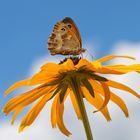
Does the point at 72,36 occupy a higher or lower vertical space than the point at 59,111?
higher

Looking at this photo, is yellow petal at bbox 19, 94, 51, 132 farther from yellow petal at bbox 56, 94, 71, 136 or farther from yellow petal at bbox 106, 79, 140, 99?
yellow petal at bbox 106, 79, 140, 99

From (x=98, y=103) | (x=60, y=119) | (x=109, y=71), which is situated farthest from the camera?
(x=98, y=103)

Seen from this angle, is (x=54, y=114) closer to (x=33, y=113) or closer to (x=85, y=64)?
(x=33, y=113)

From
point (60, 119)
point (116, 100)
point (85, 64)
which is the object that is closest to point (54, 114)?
point (60, 119)

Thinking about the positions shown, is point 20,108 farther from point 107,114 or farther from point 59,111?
point 107,114

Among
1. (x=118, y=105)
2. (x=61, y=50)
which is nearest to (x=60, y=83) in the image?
(x=61, y=50)

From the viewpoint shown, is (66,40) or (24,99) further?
(66,40)

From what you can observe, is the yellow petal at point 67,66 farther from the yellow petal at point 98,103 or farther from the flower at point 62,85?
the yellow petal at point 98,103
